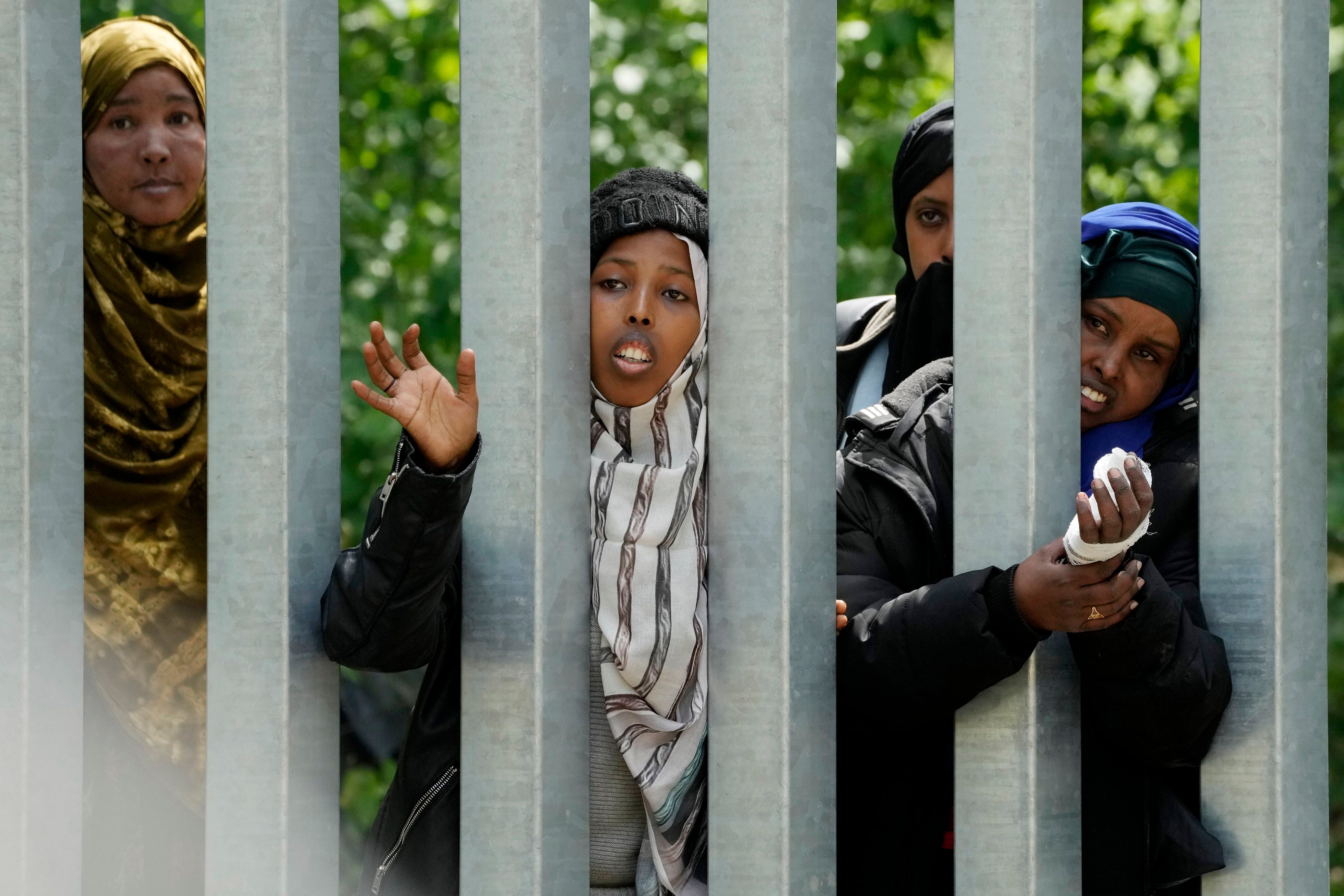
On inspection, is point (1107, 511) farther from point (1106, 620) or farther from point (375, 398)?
point (375, 398)

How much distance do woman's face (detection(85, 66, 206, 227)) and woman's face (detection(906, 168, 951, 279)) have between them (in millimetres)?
1287

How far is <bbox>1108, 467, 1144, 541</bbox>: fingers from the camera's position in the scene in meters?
1.74

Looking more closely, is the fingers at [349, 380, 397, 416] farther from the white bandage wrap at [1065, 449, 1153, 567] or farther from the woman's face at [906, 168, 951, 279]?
the woman's face at [906, 168, 951, 279]

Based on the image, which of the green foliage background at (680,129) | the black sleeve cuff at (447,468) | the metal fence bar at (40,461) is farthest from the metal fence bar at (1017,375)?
the green foliage background at (680,129)

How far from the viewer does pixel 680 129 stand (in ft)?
24.6

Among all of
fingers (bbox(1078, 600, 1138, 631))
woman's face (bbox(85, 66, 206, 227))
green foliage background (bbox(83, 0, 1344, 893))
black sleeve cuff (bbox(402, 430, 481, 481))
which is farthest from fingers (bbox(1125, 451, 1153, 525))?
green foliage background (bbox(83, 0, 1344, 893))

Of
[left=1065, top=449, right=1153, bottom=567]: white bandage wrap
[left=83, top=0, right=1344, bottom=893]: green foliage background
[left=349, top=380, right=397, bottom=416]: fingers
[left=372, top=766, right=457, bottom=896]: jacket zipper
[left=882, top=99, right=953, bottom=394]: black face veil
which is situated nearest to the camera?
[left=349, top=380, right=397, bottom=416]: fingers

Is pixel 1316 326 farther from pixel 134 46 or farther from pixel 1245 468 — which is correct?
pixel 134 46

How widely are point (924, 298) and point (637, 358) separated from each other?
0.69 m

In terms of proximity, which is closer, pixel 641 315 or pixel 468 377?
pixel 468 377

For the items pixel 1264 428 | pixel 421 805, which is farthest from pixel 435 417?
pixel 1264 428

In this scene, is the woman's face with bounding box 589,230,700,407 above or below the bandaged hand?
above

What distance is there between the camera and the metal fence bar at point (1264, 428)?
1901 mm

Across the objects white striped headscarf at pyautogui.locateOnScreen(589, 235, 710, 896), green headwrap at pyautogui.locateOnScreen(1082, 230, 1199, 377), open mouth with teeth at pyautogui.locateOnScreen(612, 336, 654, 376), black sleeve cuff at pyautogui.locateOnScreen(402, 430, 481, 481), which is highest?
green headwrap at pyautogui.locateOnScreen(1082, 230, 1199, 377)
